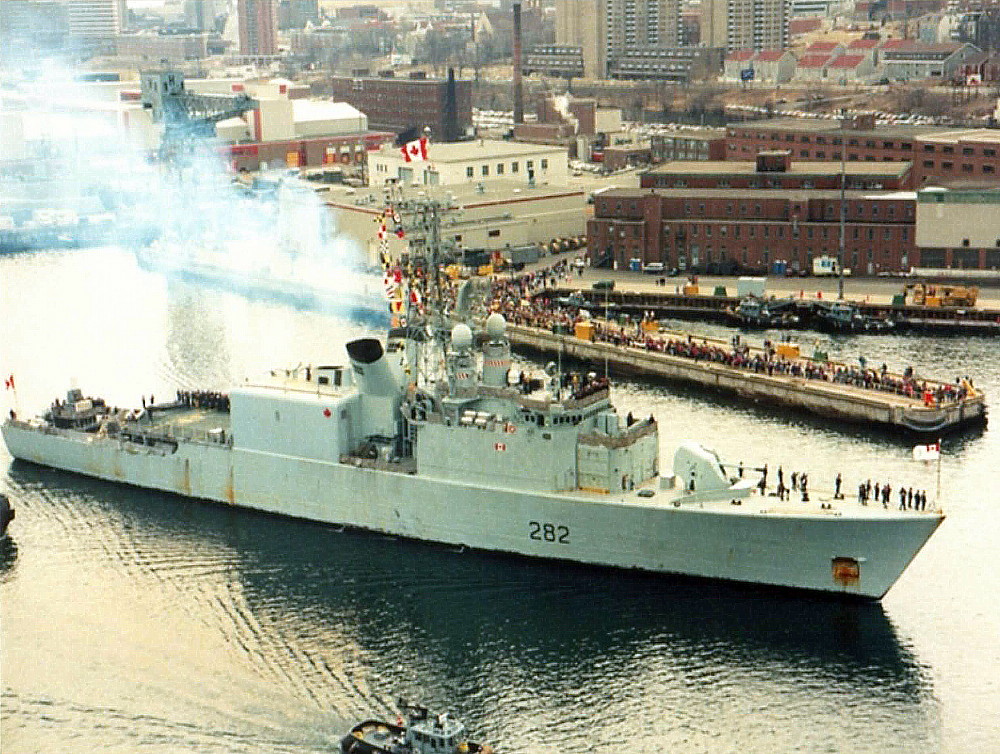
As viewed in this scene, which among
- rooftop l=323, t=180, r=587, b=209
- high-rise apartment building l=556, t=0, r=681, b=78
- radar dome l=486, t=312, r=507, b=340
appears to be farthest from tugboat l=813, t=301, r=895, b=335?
high-rise apartment building l=556, t=0, r=681, b=78

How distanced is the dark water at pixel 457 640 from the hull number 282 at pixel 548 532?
0.63 metres

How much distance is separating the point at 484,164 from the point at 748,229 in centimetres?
2046

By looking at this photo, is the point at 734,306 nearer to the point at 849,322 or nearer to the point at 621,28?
the point at 849,322

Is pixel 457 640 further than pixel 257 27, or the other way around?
pixel 257 27

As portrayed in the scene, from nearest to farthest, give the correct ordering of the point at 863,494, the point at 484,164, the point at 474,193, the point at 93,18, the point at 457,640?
the point at 457,640 < the point at 863,494 < the point at 474,193 < the point at 484,164 < the point at 93,18

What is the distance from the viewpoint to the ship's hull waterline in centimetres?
3288

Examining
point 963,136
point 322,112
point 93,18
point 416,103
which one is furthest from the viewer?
point 93,18

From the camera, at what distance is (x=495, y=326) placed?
36469mm

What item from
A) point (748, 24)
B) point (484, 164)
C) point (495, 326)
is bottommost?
point (484, 164)

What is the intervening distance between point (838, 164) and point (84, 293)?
1262 inches

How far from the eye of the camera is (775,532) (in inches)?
1304

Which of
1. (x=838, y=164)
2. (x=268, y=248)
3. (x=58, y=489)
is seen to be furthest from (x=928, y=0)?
(x=58, y=489)

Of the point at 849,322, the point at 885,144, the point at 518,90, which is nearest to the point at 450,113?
the point at 518,90

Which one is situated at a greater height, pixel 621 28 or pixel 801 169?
pixel 621 28
